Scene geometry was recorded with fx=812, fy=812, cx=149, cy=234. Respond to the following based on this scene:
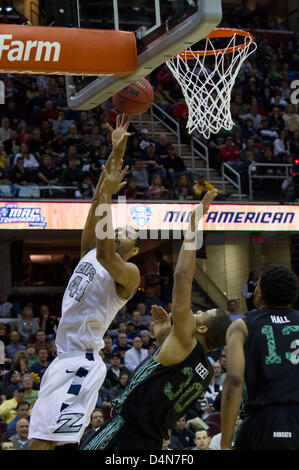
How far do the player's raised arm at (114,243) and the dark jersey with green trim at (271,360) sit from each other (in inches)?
36.3

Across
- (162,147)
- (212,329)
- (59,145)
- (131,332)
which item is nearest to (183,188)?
(162,147)

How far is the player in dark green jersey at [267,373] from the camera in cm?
365

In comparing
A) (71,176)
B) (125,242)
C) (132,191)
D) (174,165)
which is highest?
(174,165)

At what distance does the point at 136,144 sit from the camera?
15.3 metres

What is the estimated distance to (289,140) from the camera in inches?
670

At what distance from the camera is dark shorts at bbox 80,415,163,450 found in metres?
3.91

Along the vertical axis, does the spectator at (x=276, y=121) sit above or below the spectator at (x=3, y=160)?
above

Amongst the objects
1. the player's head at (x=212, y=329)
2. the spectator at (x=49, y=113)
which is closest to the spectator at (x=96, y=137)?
the spectator at (x=49, y=113)

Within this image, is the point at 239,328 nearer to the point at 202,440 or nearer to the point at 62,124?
the point at 202,440

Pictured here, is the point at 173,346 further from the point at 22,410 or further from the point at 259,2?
the point at 259,2

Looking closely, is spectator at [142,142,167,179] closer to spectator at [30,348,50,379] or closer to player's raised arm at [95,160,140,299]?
spectator at [30,348,50,379]

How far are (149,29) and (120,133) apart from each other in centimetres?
87

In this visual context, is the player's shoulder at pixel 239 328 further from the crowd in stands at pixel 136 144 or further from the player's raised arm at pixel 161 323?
the crowd in stands at pixel 136 144

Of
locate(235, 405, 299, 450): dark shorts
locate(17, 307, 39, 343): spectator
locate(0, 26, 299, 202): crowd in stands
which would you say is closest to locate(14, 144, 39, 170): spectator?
locate(0, 26, 299, 202): crowd in stands
